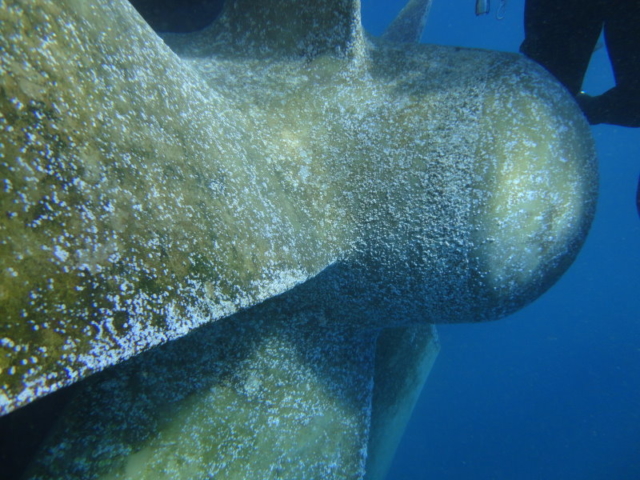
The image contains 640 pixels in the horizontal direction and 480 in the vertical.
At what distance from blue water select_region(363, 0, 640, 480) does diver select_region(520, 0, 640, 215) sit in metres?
29.6

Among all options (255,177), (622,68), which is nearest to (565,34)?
(622,68)

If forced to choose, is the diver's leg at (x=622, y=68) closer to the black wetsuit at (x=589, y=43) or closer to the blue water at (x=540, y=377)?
the black wetsuit at (x=589, y=43)

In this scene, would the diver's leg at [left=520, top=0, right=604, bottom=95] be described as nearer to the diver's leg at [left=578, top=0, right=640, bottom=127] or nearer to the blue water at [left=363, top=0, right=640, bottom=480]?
the diver's leg at [left=578, top=0, right=640, bottom=127]

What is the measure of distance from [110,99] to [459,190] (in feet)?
5.35

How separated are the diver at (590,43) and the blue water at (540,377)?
97.2 feet

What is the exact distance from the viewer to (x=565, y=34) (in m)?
2.68

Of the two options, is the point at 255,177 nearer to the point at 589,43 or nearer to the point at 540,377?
the point at 589,43

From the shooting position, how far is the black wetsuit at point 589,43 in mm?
2559

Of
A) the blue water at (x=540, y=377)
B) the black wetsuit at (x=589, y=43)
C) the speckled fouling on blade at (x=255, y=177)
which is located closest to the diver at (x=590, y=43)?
the black wetsuit at (x=589, y=43)

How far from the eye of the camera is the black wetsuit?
2559mm

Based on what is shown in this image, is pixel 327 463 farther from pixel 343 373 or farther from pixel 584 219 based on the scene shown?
pixel 584 219

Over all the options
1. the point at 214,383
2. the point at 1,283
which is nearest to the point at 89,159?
the point at 1,283

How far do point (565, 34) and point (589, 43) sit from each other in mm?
179

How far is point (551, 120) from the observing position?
200 cm
